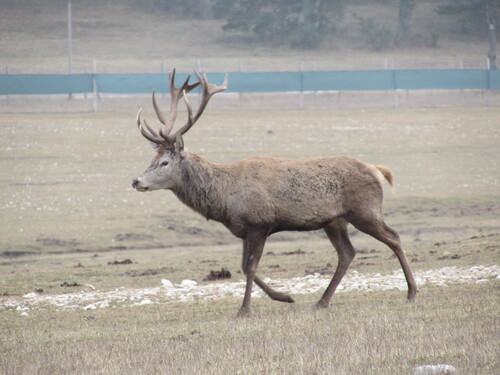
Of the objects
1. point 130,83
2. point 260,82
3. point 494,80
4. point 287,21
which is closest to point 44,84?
point 130,83

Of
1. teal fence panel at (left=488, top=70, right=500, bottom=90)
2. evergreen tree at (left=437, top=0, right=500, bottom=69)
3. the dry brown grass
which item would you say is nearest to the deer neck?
the dry brown grass

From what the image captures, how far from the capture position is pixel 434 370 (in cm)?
671

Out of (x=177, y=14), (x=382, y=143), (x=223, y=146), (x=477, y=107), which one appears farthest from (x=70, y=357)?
(x=177, y=14)

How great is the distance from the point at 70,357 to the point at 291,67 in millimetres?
54874


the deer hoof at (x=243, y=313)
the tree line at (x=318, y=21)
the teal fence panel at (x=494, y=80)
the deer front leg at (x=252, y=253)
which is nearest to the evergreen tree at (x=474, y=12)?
the tree line at (x=318, y=21)

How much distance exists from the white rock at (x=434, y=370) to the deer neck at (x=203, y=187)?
16.1ft

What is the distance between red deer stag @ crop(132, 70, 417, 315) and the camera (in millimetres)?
11023

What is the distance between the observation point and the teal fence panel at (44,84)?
3688 cm

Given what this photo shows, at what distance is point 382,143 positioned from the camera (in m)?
30.5

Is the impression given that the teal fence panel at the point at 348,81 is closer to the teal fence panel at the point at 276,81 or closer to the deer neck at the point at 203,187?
the teal fence panel at the point at 276,81

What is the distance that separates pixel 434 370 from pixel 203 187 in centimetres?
531

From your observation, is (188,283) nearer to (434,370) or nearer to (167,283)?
(167,283)

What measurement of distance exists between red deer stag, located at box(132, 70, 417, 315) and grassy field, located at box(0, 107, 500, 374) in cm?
85

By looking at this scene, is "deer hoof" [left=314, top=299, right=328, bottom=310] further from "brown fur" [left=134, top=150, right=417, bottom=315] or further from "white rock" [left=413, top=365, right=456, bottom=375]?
"white rock" [left=413, top=365, right=456, bottom=375]
